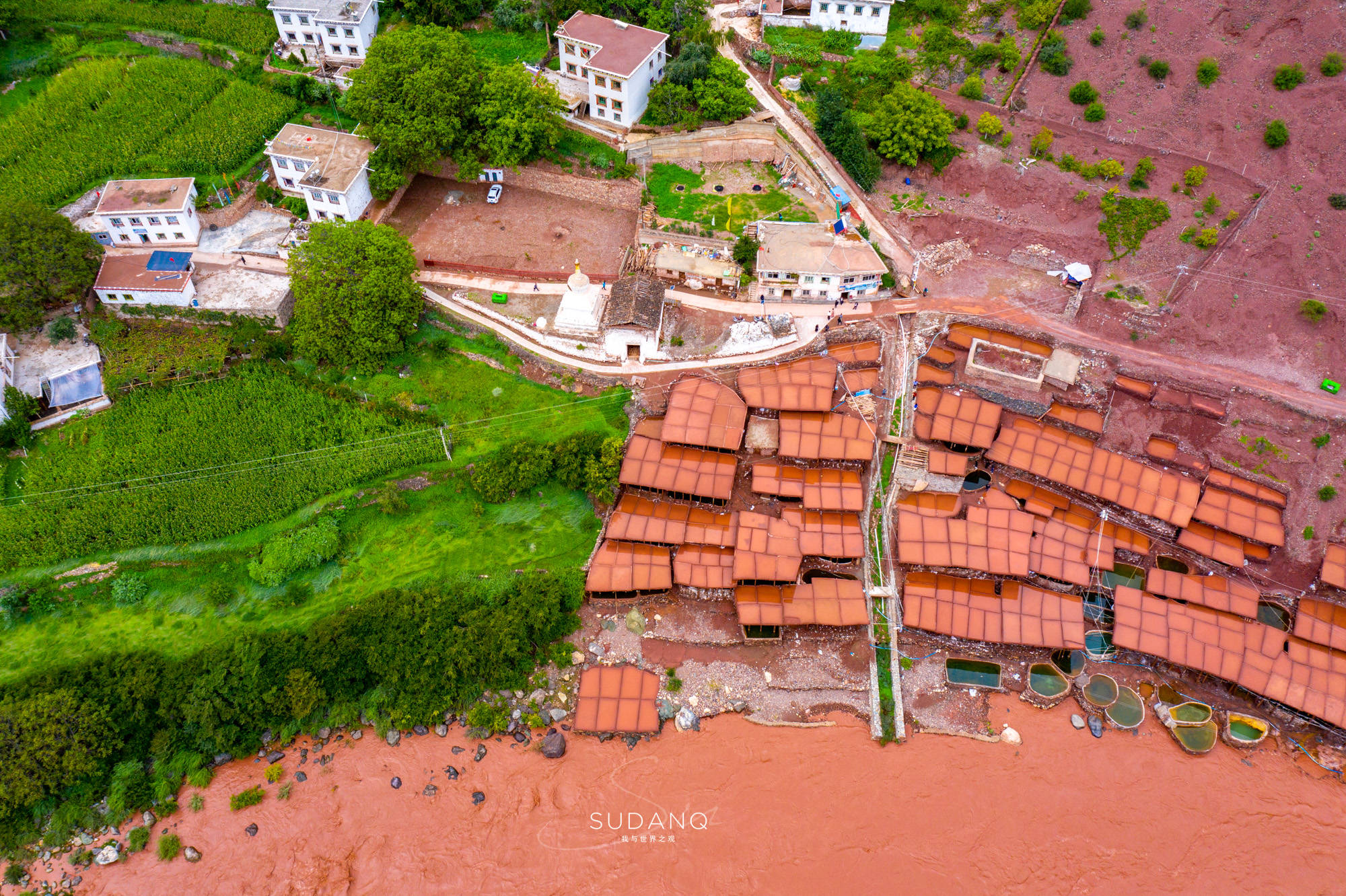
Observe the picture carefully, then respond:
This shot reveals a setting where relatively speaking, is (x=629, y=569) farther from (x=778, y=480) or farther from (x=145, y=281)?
(x=145, y=281)

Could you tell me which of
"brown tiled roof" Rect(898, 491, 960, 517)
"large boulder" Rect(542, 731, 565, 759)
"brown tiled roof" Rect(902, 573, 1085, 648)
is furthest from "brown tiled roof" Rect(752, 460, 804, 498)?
"large boulder" Rect(542, 731, 565, 759)

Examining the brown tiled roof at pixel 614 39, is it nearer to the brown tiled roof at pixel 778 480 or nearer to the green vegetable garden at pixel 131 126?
the green vegetable garden at pixel 131 126

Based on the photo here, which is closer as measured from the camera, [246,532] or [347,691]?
[347,691]

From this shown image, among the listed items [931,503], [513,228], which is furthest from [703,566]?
[513,228]

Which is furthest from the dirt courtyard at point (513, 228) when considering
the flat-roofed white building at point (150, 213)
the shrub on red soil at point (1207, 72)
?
the shrub on red soil at point (1207, 72)

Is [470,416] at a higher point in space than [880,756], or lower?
higher

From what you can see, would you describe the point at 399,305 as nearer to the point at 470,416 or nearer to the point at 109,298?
the point at 470,416

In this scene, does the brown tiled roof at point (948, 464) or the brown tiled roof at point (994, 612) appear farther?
the brown tiled roof at point (948, 464)

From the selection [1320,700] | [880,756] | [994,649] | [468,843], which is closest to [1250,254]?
[1320,700]
